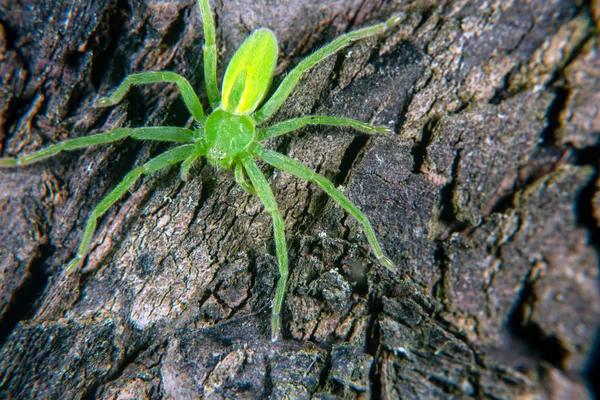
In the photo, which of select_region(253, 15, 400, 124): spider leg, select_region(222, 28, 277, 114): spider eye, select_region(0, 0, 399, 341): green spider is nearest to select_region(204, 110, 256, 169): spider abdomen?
select_region(0, 0, 399, 341): green spider

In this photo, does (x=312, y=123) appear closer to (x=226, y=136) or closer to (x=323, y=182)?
(x=323, y=182)

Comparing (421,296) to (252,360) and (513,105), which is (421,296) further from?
(513,105)

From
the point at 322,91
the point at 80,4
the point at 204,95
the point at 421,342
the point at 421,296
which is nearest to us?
the point at 421,342

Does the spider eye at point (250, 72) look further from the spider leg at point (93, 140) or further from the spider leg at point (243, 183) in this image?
the spider leg at point (243, 183)

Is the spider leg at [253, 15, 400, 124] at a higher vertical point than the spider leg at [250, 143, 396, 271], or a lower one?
higher

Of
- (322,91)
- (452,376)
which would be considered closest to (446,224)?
(452,376)

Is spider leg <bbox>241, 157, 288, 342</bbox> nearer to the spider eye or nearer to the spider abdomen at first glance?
the spider abdomen

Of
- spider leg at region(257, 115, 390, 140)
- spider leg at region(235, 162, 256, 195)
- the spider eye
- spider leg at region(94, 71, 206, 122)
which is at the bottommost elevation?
spider leg at region(235, 162, 256, 195)
